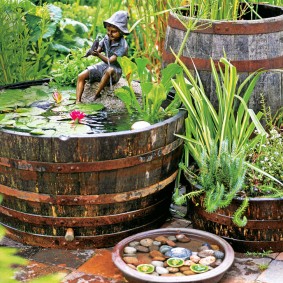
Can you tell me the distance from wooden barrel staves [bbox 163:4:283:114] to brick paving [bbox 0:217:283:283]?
3.13 ft

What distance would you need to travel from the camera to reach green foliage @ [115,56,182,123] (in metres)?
3.28

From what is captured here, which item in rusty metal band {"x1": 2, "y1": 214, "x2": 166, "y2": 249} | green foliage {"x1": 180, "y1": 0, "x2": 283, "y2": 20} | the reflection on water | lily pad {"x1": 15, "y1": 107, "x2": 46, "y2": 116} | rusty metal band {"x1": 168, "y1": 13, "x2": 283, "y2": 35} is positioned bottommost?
rusty metal band {"x1": 2, "y1": 214, "x2": 166, "y2": 249}

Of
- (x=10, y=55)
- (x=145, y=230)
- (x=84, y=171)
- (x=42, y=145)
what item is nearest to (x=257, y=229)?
(x=145, y=230)

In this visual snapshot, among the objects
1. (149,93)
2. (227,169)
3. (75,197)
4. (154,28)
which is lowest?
(75,197)

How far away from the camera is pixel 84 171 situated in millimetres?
2990

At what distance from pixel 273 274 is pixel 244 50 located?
4.07 ft

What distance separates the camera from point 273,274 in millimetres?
2934

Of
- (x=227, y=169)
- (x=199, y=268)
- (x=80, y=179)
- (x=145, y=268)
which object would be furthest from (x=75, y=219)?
(x=227, y=169)

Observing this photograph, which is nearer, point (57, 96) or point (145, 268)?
point (145, 268)

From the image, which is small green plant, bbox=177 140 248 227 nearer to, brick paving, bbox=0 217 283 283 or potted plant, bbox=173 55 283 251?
potted plant, bbox=173 55 283 251

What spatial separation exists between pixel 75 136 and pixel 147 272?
718 millimetres

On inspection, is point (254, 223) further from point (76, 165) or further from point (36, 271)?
point (36, 271)

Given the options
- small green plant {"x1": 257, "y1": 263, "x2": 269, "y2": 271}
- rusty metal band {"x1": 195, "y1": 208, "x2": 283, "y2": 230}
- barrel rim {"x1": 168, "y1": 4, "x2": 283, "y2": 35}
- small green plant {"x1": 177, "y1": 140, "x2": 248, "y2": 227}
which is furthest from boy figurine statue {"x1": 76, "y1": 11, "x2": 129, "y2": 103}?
small green plant {"x1": 257, "y1": 263, "x2": 269, "y2": 271}

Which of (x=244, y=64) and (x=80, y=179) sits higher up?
(x=244, y=64)
